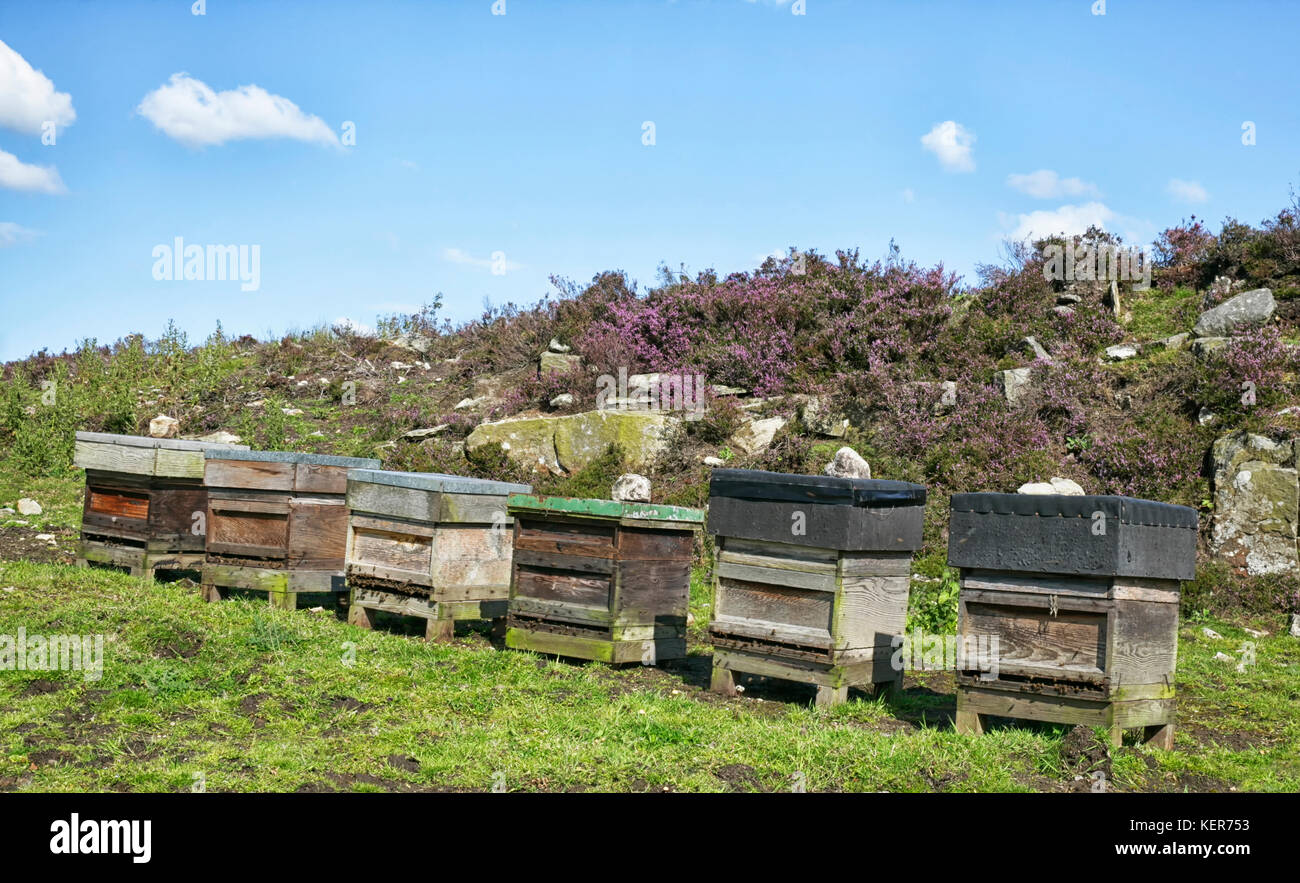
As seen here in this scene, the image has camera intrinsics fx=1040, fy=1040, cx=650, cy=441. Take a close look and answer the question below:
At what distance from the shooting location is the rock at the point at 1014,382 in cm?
1498

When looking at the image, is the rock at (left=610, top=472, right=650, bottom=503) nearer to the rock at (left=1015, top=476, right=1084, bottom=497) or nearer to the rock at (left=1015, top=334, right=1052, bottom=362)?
the rock at (left=1015, top=476, right=1084, bottom=497)

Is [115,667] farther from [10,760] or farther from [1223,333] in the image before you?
[1223,333]

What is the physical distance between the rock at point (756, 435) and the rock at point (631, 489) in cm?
166

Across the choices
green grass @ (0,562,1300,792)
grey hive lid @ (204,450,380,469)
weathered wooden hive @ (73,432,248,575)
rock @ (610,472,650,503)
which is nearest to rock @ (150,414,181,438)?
weathered wooden hive @ (73,432,248,575)

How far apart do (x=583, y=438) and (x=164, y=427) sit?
337 inches

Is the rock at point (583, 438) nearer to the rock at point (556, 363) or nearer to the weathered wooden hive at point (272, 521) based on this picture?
the rock at point (556, 363)

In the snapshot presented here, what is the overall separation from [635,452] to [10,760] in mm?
10946

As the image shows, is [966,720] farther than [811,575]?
No

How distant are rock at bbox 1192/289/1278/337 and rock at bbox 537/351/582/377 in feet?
33.3

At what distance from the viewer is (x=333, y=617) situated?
979cm

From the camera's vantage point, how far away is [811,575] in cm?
709

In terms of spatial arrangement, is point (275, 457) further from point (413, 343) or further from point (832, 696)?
point (413, 343)

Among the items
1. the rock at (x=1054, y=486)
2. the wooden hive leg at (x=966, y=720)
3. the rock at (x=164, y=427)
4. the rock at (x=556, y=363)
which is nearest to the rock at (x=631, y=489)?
the rock at (x=556, y=363)

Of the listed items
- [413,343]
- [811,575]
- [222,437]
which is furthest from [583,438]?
[811,575]
